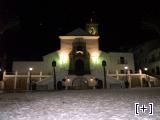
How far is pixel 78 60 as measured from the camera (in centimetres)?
4944

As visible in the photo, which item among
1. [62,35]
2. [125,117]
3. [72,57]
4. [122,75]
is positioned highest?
[62,35]

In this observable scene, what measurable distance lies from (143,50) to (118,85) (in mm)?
19631

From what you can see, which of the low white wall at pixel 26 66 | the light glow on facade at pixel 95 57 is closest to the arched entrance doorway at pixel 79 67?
the light glow on facade at pixel 95 57

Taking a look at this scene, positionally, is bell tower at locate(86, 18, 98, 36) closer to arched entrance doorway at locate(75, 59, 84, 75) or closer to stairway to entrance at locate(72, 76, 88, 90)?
arched entrance doorway at locate(75, 59, 84, 75)

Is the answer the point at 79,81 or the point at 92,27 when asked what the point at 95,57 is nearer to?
the point at 79,81

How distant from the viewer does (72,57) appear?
49438 mm

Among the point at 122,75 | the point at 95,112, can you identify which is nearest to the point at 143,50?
the point at 122,75

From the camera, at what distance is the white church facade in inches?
1887

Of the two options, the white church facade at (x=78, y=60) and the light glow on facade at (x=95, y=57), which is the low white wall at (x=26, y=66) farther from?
the light glow on facade at (x=95, y=57)

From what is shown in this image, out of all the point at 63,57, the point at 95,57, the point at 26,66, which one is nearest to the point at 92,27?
the point at 95,57

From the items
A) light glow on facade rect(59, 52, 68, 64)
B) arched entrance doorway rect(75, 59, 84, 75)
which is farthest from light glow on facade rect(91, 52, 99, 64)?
light glow on facade rect(59, 52, 68, 64)

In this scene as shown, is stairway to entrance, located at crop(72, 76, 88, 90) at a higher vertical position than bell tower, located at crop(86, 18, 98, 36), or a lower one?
lower

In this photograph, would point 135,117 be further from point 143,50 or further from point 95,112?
point 143,50

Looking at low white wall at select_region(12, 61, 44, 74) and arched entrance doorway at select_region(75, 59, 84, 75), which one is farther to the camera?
low white wall at select_region(12, 61, 44, 74)
